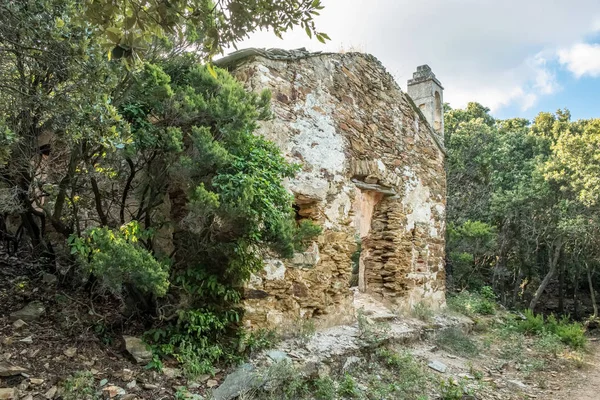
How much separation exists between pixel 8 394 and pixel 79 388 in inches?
15.8

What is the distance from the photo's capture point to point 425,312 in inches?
267

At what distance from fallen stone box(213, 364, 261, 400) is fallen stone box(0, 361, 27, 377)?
1.35 meters

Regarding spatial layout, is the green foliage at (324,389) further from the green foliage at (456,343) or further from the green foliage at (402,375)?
the green foliage at (456,343)

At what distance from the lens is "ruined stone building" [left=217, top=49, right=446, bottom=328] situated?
4.67 metres

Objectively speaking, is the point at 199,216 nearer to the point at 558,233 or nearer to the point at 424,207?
the point at 424,207

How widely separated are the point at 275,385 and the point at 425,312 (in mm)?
4097

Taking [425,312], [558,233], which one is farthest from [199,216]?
[558,233]

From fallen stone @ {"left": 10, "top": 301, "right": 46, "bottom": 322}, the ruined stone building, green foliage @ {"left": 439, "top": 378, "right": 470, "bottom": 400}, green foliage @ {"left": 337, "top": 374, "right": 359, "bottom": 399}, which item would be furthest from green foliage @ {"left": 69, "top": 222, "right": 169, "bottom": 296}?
green foliage @ {"left": 439, "top": 378, "right": 470, "bottom": 400}

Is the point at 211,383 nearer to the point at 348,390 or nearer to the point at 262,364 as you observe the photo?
the point at 262,364

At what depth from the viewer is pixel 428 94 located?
852cm

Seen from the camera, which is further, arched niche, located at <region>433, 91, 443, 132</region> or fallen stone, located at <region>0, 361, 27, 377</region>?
arched niche, located at <region>433, 91, 443, 132</region>

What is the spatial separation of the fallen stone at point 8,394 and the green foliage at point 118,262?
32.9 inches

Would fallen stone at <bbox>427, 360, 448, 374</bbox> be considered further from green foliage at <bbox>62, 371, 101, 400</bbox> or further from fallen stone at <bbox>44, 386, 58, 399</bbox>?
fallen stone at <bbox>44, 386, 58, 399</bbox>

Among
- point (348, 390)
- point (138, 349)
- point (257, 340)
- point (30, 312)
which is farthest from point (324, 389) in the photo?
point (30, 312)
